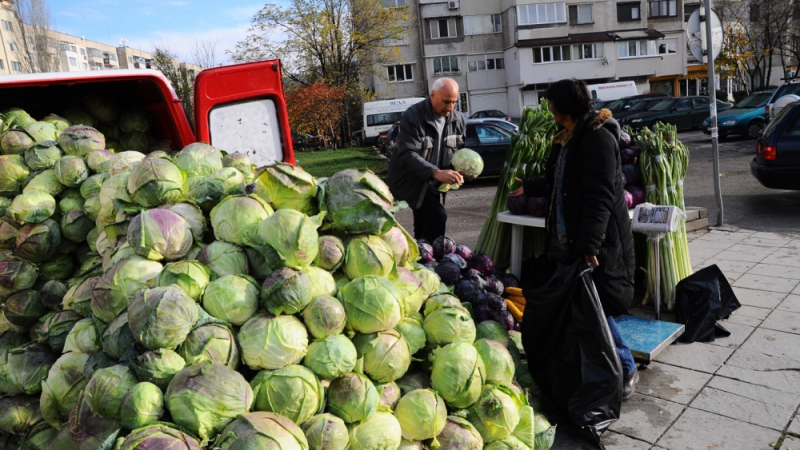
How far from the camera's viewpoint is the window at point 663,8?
4588 cm

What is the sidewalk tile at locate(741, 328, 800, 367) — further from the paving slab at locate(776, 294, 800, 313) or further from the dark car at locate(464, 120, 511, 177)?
the dark car at locate(464, 120, 511, 177)

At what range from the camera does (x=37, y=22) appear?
141 feet

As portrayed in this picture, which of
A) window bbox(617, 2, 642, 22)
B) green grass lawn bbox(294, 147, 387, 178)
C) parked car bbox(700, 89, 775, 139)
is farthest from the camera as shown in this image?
window bbox(617, 2, 642, 22)

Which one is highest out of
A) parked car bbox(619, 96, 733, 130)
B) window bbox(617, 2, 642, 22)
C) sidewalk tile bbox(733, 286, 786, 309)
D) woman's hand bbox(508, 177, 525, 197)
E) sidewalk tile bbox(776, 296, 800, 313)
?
window bbox(617, 2, 642, 22)

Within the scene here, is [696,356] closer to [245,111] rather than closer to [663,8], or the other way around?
[245,111]

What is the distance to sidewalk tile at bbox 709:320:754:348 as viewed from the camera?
4.41 metres

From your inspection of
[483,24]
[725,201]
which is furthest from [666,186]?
[483,24]

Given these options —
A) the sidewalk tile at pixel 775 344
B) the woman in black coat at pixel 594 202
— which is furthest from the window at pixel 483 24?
the woman in black coat at pixel 594 202

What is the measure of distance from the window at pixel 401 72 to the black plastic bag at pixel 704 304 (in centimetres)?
4098

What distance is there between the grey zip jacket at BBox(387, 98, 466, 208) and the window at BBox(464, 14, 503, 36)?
42544mm

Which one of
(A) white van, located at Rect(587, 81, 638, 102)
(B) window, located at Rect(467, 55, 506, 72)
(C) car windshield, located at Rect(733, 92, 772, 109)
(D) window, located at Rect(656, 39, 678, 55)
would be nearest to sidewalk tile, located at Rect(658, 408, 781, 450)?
(C) car windshield, located at Rect(733, 92, 772, 109)

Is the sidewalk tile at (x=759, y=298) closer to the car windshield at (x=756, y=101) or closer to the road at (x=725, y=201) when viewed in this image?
the road at (x=725, y=201)

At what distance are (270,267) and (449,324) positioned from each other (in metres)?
0.95

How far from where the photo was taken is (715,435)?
3254mm
